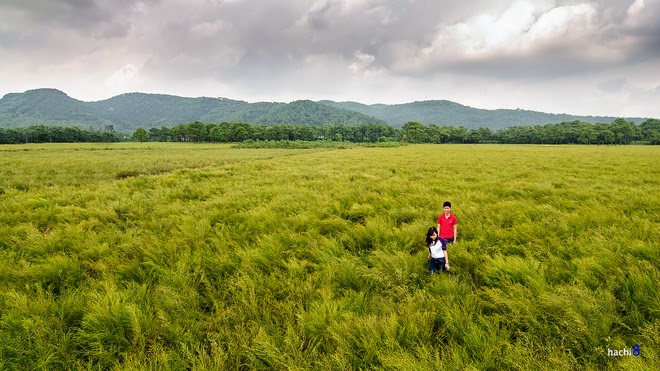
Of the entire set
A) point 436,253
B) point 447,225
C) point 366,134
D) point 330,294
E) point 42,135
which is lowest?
point 330,294

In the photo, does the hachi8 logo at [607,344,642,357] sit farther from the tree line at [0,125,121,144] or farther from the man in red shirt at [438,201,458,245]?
Answer: the tree line at [0,125,121,144]

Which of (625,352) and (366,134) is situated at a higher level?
(366,134)

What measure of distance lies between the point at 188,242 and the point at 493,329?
5339 mm

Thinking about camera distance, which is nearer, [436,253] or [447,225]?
[436,253]

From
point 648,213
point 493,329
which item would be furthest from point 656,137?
point 493,329

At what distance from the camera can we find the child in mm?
4176

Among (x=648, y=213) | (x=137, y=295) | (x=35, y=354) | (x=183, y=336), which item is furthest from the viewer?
(x=648, y=213)

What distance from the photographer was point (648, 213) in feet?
21.7

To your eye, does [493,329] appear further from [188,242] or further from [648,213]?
[648,213]

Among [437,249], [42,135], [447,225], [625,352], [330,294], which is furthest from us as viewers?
[42,135]

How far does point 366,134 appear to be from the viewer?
545 feet

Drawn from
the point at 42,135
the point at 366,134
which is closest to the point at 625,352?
the point at 42,135

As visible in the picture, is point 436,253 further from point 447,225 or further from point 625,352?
point 625,352

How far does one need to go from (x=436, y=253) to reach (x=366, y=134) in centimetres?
16618
